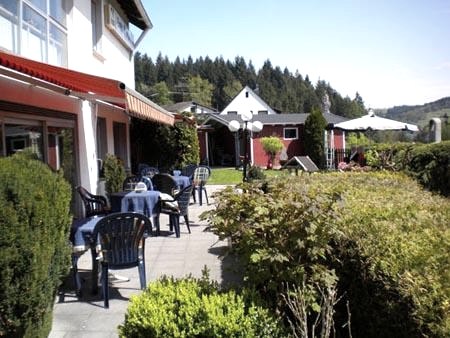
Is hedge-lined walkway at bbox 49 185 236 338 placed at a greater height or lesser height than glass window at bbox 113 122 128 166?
lesser

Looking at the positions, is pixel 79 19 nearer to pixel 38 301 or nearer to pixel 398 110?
pixel 38 301

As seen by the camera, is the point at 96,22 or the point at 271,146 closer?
the point at 96,22

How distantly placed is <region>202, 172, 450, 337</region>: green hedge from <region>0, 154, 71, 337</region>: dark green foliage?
5.41ft

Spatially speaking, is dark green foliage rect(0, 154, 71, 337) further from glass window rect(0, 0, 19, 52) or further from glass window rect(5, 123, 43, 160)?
glass window rect(0, 0, 19, 52)

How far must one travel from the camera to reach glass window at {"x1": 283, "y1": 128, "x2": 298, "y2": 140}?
4259 cm

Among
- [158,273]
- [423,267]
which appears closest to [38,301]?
[423,267]

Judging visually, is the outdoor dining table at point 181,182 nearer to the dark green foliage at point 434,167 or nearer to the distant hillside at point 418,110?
the dark green foliage at point 434,167

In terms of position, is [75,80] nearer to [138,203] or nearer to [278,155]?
[138,203]

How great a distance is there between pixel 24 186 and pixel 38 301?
1118mm

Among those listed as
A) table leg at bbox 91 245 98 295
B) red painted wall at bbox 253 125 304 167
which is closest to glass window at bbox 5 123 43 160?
table leg at bbox 91 245 98 295

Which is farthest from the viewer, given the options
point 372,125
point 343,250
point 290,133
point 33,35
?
point 290,133

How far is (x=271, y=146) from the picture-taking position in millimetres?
→ 39906

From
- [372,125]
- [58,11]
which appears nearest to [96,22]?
[58,11]

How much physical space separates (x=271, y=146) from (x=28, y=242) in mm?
36465
